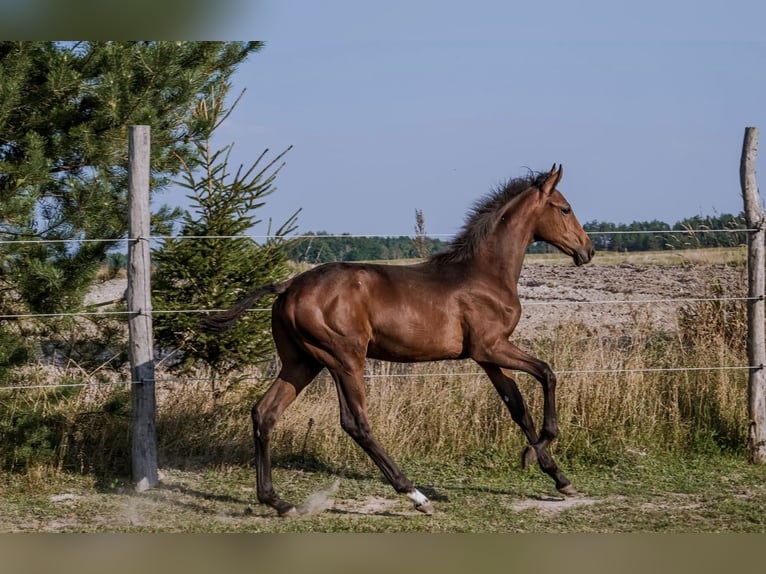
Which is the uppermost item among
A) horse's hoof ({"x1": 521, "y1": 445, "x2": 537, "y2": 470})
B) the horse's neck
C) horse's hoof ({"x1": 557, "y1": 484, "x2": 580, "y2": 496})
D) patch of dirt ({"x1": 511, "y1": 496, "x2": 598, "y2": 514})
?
the horse's neck

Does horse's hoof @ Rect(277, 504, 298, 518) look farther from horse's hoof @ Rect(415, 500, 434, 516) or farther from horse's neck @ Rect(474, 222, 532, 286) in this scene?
horse's neck @ Rect(474, 222, 532, 286)

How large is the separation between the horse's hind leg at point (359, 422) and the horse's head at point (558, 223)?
1851 millimetres

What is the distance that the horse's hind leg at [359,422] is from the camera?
6203 mm

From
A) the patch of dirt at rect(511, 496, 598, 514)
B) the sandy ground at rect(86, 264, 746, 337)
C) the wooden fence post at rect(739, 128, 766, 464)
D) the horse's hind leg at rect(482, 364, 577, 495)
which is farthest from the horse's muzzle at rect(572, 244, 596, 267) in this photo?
the sandy ground at rect(86, 264, 746, 337)

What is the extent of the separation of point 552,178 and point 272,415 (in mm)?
2741

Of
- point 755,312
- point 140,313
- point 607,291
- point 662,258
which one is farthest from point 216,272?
point 662,258

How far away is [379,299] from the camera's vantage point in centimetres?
632

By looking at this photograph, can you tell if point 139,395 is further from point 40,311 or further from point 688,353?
point 688,353

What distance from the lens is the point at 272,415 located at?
6352 mm

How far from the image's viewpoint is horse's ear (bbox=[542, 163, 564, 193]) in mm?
6746

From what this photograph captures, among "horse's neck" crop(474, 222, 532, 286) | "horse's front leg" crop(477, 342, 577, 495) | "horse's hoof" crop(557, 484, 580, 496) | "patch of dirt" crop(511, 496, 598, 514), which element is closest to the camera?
"patch of dirt" crop(511, 496, 598, 514)

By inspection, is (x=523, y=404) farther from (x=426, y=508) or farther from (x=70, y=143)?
(x=70, y=143)

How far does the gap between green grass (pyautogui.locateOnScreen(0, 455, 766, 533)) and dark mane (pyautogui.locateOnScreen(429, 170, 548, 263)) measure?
5.90ft

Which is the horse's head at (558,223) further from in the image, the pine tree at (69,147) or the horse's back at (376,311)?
the pine tree at (69,147)
